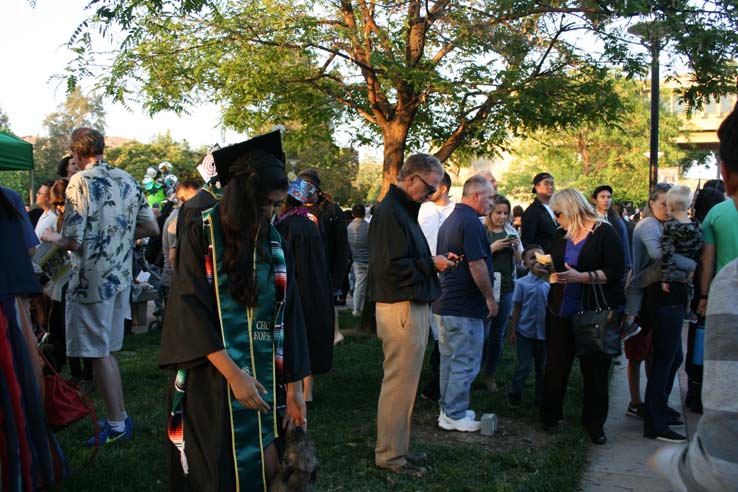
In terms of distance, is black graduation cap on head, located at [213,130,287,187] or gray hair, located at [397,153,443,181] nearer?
black graduation cap on head, located at [213,130,287,187]

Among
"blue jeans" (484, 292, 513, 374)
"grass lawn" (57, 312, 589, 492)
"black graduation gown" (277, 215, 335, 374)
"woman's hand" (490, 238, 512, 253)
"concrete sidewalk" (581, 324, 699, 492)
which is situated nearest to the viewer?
"grass lawn" (57, 312, 589, 492)

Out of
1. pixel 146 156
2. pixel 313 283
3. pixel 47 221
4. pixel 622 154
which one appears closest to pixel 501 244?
pixel 313 283

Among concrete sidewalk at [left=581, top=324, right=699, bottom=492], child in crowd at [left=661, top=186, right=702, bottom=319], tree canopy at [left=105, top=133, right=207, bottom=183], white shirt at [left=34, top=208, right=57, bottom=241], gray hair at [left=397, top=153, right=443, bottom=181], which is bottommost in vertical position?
concrete sidewalk at [left=581, top=324, right=699, bottom=492]

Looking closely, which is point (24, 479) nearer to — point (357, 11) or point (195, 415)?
point (195, 415)

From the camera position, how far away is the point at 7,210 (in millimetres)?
3809

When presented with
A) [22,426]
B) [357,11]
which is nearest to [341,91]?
[357,11]

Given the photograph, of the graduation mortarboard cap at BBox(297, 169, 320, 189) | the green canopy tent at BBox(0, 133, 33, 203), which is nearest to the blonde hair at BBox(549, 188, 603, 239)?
the graduation mortarboard cap at BBox(297, 169, 320, 189)

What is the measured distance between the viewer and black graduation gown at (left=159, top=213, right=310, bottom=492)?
2.79 meters

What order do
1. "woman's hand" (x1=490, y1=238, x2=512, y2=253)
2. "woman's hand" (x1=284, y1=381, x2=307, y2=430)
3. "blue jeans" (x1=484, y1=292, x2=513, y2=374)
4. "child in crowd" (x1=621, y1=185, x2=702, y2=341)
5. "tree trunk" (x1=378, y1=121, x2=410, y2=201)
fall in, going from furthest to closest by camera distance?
"tree trunk" (x1=378, y1=121, x2=410, y2=201) → "blue jeans" (x1=484, y1=292, x2=513, y2=374) → "woman's hand" (x1=490, y1=238, x2=512, y2=253) → "child in crowd" (x1=621, y1=185, x2=702, y2=341) → "woman's hand" (x1=284, y1=381, x2=307, y2=430)

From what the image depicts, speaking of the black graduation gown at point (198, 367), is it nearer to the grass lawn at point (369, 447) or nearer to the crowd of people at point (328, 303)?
the crowd of people at point (328, 303)

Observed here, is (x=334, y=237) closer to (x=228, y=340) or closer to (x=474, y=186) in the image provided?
(x=474, y=186)

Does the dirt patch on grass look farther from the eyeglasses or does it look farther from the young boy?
the eyeglasses

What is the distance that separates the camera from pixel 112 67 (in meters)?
9.09

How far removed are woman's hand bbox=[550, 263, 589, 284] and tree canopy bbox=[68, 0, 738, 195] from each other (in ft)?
12.6
